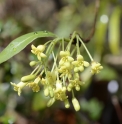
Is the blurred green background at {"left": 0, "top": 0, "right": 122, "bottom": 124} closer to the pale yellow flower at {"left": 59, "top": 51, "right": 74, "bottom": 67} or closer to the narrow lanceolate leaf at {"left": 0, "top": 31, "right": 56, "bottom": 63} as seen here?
the narrow lanceolate leaf at {"left": 0, "top": 31, "right": 56, "bottom": 63}

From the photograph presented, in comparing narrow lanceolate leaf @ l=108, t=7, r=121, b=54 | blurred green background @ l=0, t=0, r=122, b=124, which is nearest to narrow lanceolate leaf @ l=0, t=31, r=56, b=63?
blurred green background @ l=0, t=0, r=122, b=124

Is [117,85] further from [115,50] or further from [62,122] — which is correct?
[62,122]

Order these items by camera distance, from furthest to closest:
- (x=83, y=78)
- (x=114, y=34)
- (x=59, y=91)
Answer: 1. (x=114, y=34)
2. (x=83, y=78)
3. (x=59, y=91)

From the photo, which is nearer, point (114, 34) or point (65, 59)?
point (65, 59)

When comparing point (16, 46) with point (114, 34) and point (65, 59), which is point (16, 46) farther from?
point (114, 34)

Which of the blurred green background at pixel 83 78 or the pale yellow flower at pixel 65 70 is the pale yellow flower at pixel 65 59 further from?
the blurred green background at pixel 83 78

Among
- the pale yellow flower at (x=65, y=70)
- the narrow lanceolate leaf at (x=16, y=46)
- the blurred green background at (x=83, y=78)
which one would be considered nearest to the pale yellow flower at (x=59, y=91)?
the pale yellow flower at (x=65, y=70)

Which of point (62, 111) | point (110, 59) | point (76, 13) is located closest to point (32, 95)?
point (62, 111)

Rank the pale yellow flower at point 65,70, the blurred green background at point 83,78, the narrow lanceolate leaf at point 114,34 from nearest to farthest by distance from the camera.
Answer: the pale yellow flower at point 65,70 < the blurred green background at point 83,78 < the narrow lanceolate leaf at point 114,34

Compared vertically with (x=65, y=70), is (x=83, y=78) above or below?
above

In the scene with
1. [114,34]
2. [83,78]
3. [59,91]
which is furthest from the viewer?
[114,34]

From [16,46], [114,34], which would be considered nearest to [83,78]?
[114,34]
